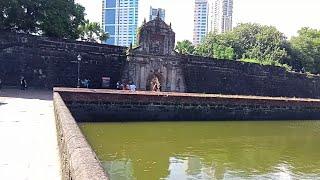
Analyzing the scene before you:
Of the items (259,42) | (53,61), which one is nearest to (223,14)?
(259,42)

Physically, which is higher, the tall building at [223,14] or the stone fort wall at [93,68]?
the tall building at [223,14]

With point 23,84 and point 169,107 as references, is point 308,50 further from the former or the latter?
point 23,84

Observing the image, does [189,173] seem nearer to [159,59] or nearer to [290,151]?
[290,151]

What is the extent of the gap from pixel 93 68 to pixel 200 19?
89.1 metres

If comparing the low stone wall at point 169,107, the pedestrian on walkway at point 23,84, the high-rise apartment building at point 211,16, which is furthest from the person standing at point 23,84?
the high-rise apartment building at point 211,16

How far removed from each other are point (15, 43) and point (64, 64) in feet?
8.49

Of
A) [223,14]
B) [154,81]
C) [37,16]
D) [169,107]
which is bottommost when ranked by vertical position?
[169,107]

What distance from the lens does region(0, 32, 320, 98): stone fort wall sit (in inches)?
819

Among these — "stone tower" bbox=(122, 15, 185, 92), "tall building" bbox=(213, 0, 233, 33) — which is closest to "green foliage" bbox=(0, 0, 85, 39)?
"stone tower" bbox=(122, 15, 185, 92)

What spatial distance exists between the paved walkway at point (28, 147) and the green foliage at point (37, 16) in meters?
13.7

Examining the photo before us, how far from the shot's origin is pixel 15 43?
20688 mm

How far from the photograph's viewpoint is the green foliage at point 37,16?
23.5 meters

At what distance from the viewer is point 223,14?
319 ft

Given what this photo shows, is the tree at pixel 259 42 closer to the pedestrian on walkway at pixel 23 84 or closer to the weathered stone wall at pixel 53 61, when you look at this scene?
the weathered stone wall at pixel 53 61
